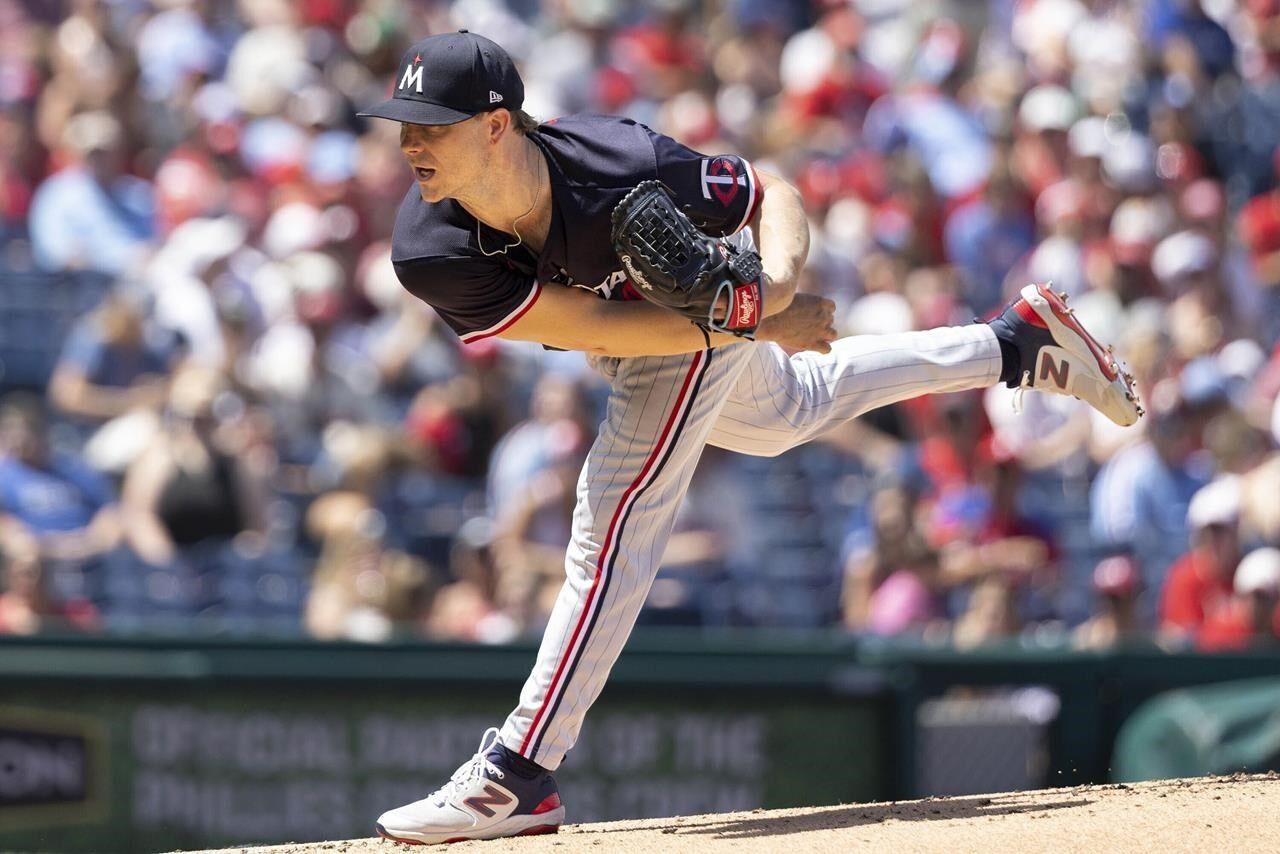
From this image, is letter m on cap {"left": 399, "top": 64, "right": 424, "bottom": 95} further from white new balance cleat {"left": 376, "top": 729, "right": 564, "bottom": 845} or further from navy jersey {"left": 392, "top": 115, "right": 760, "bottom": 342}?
white new balance cleat {"left": 376, "top": 729, "right": 564, "bottom": 845}

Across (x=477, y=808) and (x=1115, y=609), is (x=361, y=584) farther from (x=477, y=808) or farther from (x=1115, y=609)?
(x=477, y=808)

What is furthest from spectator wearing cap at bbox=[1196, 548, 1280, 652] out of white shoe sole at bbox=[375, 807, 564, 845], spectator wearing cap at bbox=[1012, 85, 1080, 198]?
white shoe sole at bbox=[375, 807, 564, 845]

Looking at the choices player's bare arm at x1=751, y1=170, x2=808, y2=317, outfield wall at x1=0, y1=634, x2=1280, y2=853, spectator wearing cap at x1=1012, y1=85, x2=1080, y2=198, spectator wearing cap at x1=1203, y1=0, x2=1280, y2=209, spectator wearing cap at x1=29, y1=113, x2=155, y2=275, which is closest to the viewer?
player's bare arm at x1=751, y1=170, x2=808, y2=317

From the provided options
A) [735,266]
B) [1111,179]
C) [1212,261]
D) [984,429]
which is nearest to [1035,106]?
[1111,179]

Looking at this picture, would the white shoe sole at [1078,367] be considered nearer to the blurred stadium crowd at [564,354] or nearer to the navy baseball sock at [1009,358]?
the navy baseball sock at [1009,358]

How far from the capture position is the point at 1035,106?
1020 cm

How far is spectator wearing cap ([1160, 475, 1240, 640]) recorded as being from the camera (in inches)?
287

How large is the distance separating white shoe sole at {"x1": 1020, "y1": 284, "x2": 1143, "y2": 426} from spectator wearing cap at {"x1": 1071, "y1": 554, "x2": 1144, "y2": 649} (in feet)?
9.02

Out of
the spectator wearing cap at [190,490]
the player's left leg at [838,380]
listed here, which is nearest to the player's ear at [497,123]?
the player's left leg at [838,380]

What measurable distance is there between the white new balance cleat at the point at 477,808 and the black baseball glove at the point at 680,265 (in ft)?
3.76

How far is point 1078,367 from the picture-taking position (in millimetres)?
4551

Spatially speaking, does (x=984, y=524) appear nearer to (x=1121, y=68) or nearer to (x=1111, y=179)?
(x=1111, y=179)

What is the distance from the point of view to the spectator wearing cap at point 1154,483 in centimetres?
789

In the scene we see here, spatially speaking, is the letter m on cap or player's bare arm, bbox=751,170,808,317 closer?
the letter m on cap
